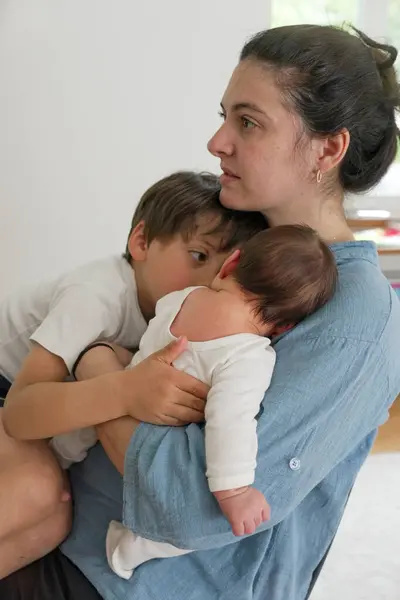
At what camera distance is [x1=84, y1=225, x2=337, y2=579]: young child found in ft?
2.86

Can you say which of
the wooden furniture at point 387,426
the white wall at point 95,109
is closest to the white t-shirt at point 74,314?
the white wall at point 95,109

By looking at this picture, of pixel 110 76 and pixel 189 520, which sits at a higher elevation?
pixel 110 76

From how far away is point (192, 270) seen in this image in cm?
119

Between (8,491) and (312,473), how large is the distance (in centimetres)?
47

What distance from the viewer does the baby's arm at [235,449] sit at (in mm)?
862

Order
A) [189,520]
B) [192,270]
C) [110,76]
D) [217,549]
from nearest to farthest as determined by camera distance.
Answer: [189,520] < [217,549] < [192,270] < [110,76]

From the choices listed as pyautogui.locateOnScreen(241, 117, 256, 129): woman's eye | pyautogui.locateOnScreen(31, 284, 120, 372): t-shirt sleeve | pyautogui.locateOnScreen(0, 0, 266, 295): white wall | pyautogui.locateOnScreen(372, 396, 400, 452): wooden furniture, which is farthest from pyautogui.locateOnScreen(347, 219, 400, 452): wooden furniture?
pyautogui.locateOnScreen(31, 284, 120, 372): t-shirt sleeve

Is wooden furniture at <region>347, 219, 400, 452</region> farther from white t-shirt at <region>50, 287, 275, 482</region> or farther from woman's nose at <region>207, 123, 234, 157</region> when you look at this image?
white t-shirt at <region>50, 287, 275, 482</region>

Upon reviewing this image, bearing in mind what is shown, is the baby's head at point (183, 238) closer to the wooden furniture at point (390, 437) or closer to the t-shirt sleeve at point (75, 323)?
the t-shirt sleeve at point (75, 323)

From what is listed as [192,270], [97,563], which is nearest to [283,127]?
[192,270]

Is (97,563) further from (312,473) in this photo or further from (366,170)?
(366,170)

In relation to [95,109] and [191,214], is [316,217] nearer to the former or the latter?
[191,214]

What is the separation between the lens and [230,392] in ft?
2.91

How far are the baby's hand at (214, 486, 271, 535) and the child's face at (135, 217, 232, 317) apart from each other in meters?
0.40
